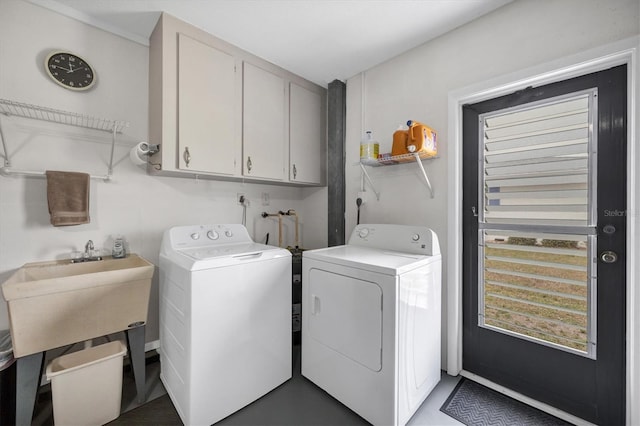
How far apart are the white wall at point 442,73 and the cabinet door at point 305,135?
35cm

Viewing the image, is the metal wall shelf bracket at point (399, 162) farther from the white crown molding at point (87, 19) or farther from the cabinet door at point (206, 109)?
the white crown molding at point (87, 19)

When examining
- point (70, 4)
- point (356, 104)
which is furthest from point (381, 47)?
point (70, 4)

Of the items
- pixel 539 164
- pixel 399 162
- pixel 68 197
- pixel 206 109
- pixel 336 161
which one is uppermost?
pixel 206 109

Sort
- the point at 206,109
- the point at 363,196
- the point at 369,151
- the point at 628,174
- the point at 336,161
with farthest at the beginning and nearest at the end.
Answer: the point at 336,161, the point at 363,196, the point at 369,151, the point at 206,109, the point at 628,174

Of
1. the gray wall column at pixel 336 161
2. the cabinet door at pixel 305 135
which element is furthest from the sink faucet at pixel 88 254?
the gray wall column at pixel 336 161

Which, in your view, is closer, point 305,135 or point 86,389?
point 86,389

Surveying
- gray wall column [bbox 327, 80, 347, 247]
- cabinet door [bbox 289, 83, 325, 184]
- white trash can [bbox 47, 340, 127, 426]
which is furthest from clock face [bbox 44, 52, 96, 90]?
gray wall column [bbox 327, 80, 347, 247]

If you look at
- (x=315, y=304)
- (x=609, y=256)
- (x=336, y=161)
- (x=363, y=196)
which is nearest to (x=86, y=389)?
(x=315, y=304)

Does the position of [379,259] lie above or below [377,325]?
above

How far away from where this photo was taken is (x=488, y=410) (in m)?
1.63

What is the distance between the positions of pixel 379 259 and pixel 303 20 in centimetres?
177

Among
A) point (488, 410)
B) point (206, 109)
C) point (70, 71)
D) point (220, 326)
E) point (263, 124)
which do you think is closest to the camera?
point (220, 326)

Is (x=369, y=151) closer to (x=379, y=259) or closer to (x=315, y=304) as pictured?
(x=379, y=259)

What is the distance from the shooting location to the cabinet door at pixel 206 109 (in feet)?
6.09
